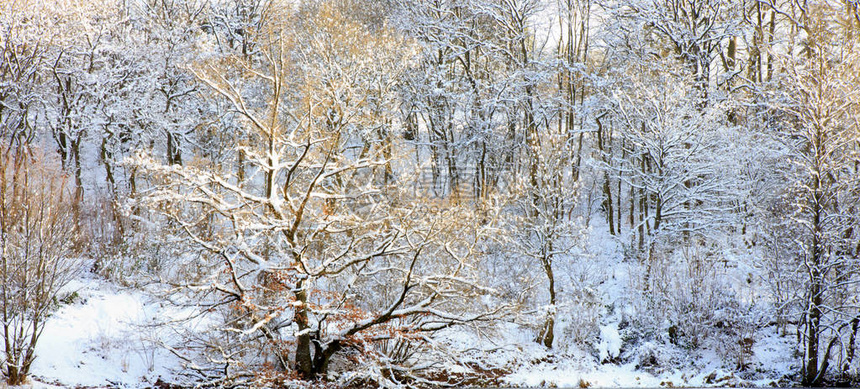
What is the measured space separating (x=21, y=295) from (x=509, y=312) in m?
9.52

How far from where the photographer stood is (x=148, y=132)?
21781 mm

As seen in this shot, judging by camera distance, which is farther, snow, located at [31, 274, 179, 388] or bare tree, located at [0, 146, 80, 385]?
snow, located at [31, 274, 179, 388]

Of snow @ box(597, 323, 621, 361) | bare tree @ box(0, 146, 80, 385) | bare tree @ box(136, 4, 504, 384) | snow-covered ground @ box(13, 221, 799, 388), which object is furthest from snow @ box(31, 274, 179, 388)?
snow @ box(597, 323, 621, 361)

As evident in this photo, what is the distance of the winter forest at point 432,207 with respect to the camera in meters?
11.0

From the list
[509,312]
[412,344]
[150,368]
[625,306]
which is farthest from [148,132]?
[625,306]

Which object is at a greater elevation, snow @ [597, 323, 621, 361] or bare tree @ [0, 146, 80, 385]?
bare tree @ [0, 146, 80, 385]

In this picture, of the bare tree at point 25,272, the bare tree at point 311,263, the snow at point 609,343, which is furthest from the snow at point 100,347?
the snow at point 609,343

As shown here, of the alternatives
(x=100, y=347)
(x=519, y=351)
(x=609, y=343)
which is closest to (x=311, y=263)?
(x=100, y=347)

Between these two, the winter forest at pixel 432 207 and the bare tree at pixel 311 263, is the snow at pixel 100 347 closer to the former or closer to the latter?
the winter forest at pixel 432 207

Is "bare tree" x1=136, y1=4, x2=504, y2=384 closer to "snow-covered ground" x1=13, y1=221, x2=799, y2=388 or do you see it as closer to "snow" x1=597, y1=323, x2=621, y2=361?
"snow-covered ground" x1=13, y1=221, x2=799, y2=388

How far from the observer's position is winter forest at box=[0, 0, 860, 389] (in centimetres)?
1097

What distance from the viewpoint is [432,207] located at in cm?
1286

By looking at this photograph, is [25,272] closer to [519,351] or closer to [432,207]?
[432,207]

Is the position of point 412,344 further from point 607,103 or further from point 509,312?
point 607,103
